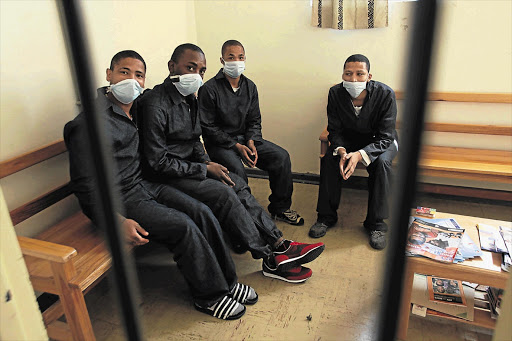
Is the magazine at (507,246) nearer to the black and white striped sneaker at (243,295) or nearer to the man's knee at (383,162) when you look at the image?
the man's knee at (383,162)

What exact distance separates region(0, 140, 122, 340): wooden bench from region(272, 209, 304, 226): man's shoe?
44.6 inches

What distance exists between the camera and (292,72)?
107 inches

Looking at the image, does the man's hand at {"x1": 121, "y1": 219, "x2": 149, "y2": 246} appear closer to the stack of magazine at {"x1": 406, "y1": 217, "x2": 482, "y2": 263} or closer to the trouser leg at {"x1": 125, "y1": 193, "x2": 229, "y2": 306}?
the trouser leg at {"x1": 125, "y1": 193, "x2": 229, "y2": 306}

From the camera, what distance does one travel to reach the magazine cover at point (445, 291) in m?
1.47

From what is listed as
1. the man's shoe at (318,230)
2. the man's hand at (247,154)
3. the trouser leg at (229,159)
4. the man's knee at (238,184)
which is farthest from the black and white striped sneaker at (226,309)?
the man's hand at (247,154)

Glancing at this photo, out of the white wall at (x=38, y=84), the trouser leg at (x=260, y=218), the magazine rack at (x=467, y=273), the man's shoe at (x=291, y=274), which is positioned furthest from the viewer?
the trouser leg at (x=260, y=218)

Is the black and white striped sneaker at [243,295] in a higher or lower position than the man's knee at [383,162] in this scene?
lower

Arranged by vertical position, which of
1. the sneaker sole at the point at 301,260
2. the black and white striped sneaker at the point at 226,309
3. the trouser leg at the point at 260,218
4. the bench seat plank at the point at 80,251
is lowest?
the black and white striped sneaker at the point at 226,309

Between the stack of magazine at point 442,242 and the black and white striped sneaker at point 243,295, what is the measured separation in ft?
2.36

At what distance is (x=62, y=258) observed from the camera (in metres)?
1.21

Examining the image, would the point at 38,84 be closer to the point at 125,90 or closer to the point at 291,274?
the point at 125,90

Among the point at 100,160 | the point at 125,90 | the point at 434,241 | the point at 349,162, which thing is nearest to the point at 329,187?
the point at 349,162

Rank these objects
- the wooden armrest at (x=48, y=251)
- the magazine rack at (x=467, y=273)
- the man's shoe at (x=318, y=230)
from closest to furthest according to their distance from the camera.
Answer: the wooden armrest at (x=48, y=251) < the magazine rack at (x=467, y=273) < the man's shoe at (x=318, y=230)

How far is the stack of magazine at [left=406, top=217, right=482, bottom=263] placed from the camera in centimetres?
140
